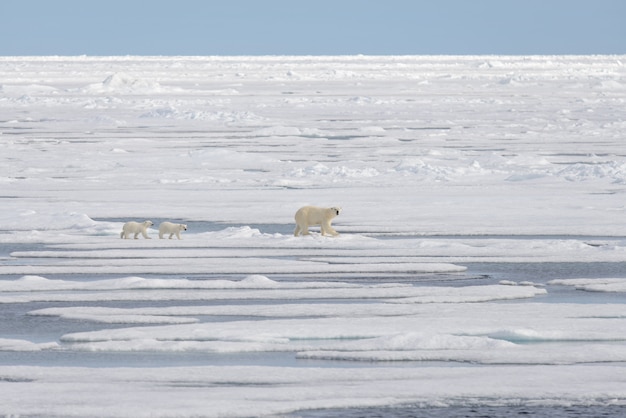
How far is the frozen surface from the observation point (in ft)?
18.9

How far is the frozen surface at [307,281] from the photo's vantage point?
18.9ft

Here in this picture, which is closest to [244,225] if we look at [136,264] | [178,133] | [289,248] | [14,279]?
[289,248]

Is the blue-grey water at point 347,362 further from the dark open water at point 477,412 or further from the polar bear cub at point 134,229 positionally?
the polar bear cub at point 134,229

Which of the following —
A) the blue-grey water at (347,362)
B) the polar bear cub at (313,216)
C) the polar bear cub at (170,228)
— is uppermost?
the polar bear cub at (313,216)

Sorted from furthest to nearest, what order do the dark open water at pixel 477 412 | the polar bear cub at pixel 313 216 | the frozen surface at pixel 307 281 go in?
the polar bear cub at pixel 313 216, the frozen surface at pixel 307 281, the dark open water at pixel 477 412

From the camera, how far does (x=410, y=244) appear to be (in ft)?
34.9

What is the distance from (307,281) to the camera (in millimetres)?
8852

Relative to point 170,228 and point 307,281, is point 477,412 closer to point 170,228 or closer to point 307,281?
point 307,281

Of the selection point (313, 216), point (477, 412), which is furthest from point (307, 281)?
point (477, 412)

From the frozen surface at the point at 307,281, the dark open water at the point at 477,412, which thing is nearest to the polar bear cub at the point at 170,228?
the frozen surface at the point at 307,281

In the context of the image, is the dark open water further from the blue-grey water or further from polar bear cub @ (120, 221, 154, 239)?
polar bear cub @ (120, 221, 154, 239)

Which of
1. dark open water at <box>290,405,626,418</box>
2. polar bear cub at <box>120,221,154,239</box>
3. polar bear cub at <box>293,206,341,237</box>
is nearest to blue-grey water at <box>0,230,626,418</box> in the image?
dark open water at <box>290,405,626,418</box>

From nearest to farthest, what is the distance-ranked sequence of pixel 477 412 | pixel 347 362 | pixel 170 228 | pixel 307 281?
1. pixel 477 412
2. pixel 347 362
3. pixel 307 281
4. pixel 170 228

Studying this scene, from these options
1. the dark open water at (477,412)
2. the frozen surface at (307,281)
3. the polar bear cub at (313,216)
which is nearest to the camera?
the dark open water at (477,412)
